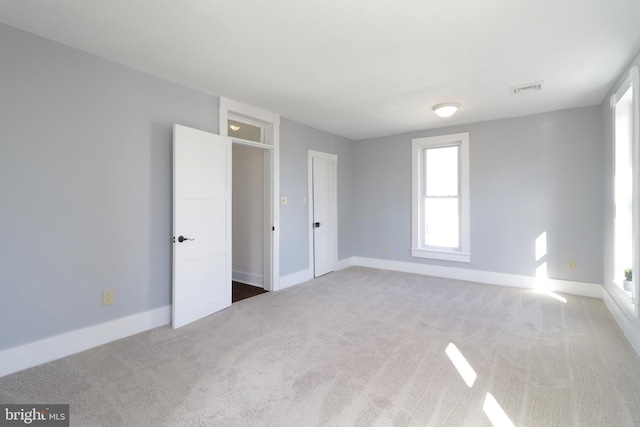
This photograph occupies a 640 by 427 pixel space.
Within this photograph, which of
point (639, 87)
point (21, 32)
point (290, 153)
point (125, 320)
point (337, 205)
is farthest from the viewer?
point (337, 205)

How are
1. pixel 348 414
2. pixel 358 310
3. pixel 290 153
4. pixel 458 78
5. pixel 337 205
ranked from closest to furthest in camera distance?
pixel 348 414 → pixel 458 78 → pixel 358 310 → pixel 290 153 → pixel 337 205

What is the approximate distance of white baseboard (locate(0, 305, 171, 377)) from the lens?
217 centimetres

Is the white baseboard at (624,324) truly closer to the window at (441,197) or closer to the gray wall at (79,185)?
the window at (441,197)

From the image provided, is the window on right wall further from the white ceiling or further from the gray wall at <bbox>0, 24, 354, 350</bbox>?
the gray wall at <bbox>0, 24, 354, 350</bbox>

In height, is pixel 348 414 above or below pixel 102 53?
below

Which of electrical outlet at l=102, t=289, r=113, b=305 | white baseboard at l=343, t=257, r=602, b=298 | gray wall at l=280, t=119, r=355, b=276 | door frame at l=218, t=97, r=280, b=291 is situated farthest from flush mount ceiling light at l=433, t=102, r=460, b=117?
electrical outlet at l=102, t=289, r=113, b=305

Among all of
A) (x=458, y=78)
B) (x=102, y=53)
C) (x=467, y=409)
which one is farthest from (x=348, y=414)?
(x=102, y=53)

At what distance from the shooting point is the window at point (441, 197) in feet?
15.9

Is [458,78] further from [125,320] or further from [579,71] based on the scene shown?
[125,320]

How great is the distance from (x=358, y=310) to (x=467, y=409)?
5.72 ft

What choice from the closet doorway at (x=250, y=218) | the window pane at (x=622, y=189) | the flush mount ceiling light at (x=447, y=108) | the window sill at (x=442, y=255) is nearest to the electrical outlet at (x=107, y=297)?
the closet doorway at (x=250, y=218)

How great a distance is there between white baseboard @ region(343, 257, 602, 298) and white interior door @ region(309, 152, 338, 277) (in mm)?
619

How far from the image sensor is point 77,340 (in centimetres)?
247

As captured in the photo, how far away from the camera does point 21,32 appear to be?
220 cm
